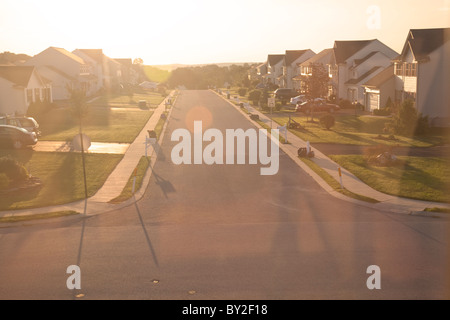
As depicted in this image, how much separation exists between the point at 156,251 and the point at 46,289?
126 inches

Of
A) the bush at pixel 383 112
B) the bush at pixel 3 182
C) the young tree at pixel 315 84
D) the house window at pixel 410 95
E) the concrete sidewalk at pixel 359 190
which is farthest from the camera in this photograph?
the young tree at pixel 315 84

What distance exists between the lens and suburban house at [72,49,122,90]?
96.5 metres

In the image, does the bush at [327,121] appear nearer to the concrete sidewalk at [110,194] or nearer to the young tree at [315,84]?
the young tree at [315,84]

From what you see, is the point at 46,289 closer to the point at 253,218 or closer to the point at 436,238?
the point at 253,218

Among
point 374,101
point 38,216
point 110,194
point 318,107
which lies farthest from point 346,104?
point 38,216

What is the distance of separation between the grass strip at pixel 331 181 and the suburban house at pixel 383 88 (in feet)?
89.4

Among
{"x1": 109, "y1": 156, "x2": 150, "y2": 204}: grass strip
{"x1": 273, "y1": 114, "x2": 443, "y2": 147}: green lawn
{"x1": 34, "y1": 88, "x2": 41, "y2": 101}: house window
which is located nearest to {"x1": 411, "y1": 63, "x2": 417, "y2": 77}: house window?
{"x1": 273, "y1": 114, "x2": 443, "y2": 147}: green lawn

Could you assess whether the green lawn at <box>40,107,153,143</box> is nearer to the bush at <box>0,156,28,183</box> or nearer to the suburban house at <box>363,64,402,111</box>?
the bush at <box>0,156,28,183</box>

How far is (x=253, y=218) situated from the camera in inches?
688

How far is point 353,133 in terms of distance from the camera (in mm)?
40469

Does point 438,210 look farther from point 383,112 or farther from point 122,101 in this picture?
point 122,101

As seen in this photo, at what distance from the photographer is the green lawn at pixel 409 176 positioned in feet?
67.9

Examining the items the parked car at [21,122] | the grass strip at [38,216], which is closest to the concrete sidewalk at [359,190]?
the grass strip at [38,216]

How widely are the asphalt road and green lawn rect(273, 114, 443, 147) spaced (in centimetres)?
1563
